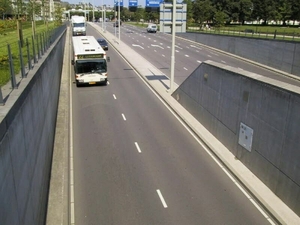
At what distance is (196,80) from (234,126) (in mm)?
5881

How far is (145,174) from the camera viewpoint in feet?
41.5

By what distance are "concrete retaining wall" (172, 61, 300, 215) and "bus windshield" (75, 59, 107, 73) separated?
11460mm

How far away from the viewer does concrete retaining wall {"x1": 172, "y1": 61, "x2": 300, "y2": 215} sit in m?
10.3

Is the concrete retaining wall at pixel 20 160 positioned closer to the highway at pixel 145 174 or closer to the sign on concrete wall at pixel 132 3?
the highway at pixel 145 174

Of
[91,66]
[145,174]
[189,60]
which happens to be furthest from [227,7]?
[145,174]

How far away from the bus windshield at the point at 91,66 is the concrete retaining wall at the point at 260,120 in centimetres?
1146

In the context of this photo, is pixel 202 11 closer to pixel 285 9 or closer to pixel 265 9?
pixel 265 9

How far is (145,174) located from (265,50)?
101 feet

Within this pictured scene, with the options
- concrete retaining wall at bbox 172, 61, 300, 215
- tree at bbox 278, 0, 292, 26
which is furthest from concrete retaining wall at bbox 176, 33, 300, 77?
tree at bbox 278, 0, 292, 26

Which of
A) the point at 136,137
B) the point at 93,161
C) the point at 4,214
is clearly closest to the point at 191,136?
the point at 136,137

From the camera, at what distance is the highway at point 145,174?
1024cm

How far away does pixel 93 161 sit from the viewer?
1365 cm

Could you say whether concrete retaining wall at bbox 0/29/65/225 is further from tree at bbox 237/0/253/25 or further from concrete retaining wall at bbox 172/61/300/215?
tree at bbox 237/0/253/25

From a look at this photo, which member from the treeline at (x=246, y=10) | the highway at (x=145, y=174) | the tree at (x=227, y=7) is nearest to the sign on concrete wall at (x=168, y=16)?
the highway at (x=145, y=174)
